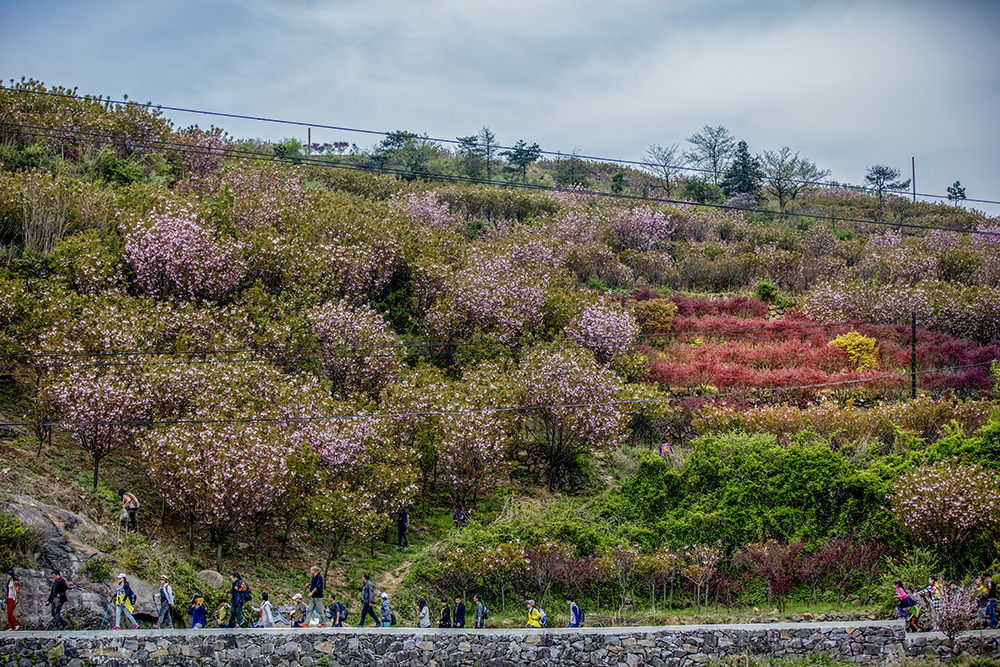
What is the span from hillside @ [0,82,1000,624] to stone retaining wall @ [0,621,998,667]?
259 cm

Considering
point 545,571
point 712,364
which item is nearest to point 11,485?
point 545,571

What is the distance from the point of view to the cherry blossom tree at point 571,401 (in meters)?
28.3

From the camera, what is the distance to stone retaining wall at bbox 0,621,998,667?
17422 mm

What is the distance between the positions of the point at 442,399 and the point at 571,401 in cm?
441

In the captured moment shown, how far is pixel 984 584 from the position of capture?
1906 centimetres

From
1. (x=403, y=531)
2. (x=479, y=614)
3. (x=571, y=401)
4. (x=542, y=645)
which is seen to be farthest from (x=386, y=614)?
(x=571, y=401)

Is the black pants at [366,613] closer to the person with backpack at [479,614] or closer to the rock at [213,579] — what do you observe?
the person with backpack at [479,614]

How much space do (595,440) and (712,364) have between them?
8.39 m

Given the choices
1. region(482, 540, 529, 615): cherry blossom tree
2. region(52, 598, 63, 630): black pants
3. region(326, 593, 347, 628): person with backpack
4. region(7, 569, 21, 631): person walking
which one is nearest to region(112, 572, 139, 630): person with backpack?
region(52, 598, 63, 630): black pants

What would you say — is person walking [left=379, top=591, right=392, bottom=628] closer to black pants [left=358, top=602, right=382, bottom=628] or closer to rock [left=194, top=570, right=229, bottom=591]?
black pants [left=358, top=602, right=382, bottom=628]

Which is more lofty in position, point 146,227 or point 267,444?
point 146,227

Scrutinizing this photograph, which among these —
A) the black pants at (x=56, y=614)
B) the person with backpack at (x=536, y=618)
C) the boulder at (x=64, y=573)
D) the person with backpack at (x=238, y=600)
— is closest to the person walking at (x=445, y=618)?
the person with backpack at (x=536, y=618)

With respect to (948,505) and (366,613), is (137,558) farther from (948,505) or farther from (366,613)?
(948,505)

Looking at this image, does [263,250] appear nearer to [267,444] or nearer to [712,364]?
[267,444]
